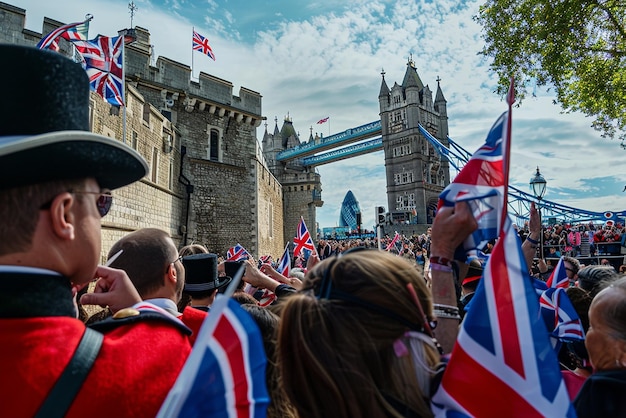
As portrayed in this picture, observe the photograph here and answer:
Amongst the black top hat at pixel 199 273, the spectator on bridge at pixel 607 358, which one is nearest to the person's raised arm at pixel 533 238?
the spectator on bridge at pixel 607 358

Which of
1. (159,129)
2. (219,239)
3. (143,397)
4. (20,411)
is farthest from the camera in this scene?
(219,239)

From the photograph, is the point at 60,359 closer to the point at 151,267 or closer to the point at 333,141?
the point at 151,267

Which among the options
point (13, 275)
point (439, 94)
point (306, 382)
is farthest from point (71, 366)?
point (439, 94)

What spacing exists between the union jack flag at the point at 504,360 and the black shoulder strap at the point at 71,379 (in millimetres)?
945

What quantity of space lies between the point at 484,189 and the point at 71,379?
4.65 ft

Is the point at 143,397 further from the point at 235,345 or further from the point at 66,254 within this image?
the point at 66,254

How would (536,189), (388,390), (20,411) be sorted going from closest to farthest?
(20,411) → (388,390) → (536,189)

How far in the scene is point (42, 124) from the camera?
3.25 ft

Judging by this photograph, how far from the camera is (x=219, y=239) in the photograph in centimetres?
1727

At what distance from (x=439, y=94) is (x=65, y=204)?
71403 mm

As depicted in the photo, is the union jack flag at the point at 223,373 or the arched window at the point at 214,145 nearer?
the union jack flag at the point at 223,373

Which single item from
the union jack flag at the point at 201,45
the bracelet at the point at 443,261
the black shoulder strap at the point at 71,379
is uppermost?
the union jack flag at the point at 201,45

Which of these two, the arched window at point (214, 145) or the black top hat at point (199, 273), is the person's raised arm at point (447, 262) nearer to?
the black top hat at point (199, 273)

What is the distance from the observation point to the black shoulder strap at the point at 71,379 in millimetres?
831
